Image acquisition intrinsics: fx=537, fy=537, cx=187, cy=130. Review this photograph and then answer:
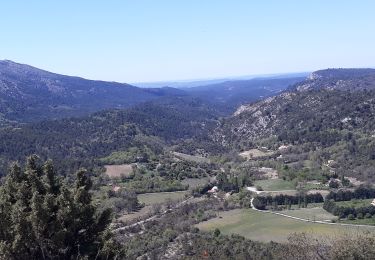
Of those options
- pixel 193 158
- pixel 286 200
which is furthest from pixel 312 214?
pixel 193 158

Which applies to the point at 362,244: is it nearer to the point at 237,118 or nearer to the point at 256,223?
the point at 256,223

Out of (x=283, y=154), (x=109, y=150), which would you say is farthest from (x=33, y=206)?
(x=109, y=150)

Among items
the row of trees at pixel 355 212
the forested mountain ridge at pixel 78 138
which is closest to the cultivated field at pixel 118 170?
the forested mountain ridge at pixel 78 138

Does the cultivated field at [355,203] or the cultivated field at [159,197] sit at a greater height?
the cultivated field at [355,203]

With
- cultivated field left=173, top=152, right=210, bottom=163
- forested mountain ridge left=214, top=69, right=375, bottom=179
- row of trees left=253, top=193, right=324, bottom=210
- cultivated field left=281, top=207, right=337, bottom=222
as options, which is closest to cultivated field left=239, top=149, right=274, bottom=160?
forested mountain ridge left=214, top=69, right=375, bottom=179

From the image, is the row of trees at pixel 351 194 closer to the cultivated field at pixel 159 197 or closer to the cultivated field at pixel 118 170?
the cultivated field at pixel 159 197

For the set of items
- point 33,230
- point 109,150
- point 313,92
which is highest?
point 33,230

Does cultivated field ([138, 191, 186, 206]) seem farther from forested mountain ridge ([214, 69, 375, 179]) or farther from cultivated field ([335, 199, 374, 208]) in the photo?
forested mountain ridge ([214, 69, 375, 179])
